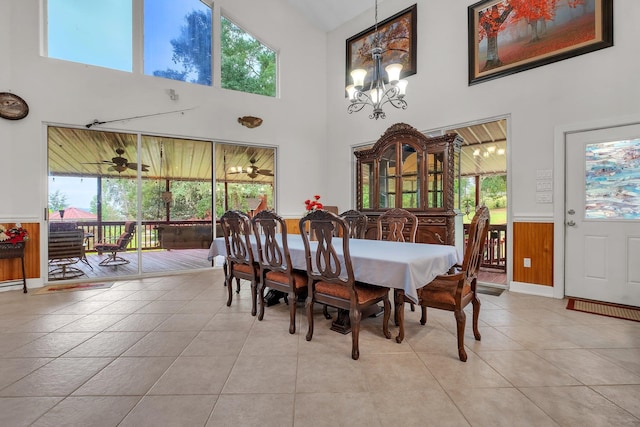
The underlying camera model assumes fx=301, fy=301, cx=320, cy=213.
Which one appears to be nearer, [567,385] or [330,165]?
[567,385]

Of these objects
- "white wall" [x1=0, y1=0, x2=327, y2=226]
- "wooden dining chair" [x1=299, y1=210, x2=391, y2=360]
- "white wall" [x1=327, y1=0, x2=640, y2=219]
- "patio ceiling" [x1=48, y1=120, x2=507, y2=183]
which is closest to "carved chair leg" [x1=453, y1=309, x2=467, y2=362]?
"wooden dining chair" [x1=299, y1=210, x2=391, y2=360]

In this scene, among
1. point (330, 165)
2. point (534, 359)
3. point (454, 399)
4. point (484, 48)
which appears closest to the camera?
point (454, 399)

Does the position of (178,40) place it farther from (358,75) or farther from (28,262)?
(28,262)

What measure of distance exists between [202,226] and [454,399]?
16.7ft

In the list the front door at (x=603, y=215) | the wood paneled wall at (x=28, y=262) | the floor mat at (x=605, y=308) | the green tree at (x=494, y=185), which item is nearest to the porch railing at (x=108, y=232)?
the wood paneled wall at (x=28, y=262)

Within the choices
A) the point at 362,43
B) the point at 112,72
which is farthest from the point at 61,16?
the point at 362,43

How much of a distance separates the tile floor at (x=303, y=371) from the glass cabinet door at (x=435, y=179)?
1.60 metres

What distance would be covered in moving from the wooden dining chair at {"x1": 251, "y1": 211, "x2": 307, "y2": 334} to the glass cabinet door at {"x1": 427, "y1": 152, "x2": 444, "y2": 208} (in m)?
2.25

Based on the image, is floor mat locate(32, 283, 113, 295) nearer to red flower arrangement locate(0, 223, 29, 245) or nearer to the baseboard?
red flower arrangement locate(0, 223, 29, 245)

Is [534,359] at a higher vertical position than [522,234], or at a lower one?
lower

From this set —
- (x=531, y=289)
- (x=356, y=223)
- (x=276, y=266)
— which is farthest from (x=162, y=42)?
(x=531, y=289)

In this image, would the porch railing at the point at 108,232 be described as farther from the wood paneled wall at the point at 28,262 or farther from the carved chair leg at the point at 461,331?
the carved chair leg at the point at 461,331

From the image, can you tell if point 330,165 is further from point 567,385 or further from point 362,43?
point 567,385

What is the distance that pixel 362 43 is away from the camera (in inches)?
221
